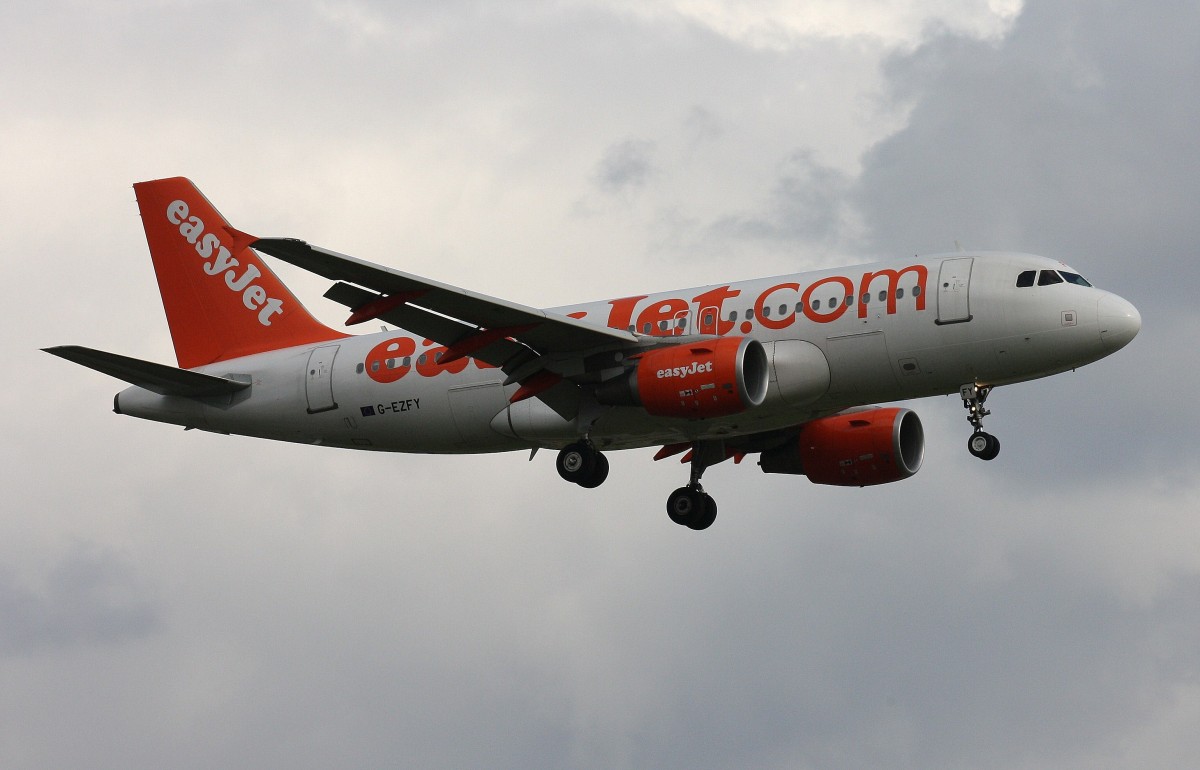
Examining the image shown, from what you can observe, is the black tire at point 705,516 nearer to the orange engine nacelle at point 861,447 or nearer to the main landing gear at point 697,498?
the main landing gear at point 697,498

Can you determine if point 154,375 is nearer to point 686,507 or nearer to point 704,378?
point 686,507

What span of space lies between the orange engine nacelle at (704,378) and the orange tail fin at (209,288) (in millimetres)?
11382

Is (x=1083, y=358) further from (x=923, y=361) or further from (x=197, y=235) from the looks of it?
(x=197, y=235)

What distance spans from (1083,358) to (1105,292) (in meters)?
1.72

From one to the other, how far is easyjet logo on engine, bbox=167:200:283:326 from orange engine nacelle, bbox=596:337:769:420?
1327 cm

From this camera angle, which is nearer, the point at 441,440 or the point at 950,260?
the point at 950,260

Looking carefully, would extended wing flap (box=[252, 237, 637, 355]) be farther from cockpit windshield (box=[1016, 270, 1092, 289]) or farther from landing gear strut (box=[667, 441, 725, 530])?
cockpit windshield (box=[1016, 270, 1092, 289])

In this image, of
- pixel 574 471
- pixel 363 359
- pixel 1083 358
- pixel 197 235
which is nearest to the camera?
pixel 1083 358

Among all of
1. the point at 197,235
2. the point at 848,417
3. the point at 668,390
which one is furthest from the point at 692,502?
the point at 197,235

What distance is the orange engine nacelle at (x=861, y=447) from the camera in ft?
147

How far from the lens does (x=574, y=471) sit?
41562 millimetres

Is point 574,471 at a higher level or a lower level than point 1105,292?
lower

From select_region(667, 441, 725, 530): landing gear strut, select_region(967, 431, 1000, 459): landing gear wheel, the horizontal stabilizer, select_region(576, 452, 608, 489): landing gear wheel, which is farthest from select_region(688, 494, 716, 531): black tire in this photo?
the horizontal stabilizer

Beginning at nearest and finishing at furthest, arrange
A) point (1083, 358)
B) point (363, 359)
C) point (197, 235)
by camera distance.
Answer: point (1083, 358) < point (363, 359) < point (197, 235)
